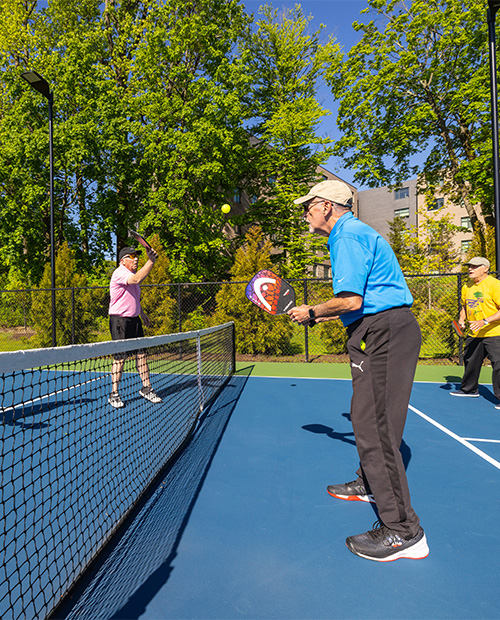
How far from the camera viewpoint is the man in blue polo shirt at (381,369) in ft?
6.77

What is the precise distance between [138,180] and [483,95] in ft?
44.4

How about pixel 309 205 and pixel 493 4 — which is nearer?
pixel 309 205

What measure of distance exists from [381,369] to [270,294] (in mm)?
1512

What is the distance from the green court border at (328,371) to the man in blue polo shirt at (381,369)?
17.8 ft

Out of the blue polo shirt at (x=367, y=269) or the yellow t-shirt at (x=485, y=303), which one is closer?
the blue polo shirt at (x=367, y=269)

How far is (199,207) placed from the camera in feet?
53.1

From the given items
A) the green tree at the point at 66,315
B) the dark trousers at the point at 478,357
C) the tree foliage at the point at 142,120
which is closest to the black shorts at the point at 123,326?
the dark trousers at the point at 478,357

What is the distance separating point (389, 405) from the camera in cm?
209

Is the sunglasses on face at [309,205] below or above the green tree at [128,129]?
below

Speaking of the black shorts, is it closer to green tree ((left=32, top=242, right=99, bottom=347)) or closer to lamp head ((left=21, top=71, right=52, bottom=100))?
green tree ((left=32, top=242, right=99, bottom=347))

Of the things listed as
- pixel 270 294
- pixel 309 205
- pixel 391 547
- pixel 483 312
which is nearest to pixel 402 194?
pixel 483 312

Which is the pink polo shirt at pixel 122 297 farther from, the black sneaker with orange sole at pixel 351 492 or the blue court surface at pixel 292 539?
the black sneaker with orange sole at pixel 351 492

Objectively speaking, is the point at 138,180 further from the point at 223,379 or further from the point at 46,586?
the point at 46,586

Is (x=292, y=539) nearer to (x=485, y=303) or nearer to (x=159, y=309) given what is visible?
(x=485, y=303)
